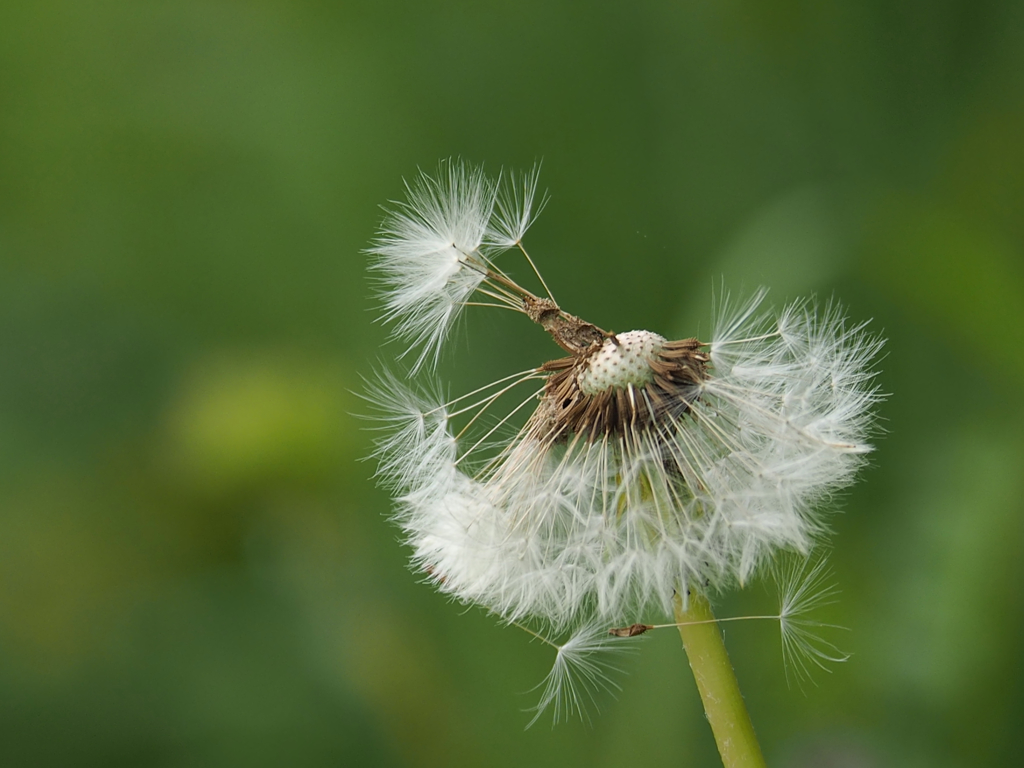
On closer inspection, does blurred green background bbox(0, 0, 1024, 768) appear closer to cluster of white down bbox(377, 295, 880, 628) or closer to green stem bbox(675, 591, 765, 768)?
cluster of white down bbox(377, 295, 880, 628)

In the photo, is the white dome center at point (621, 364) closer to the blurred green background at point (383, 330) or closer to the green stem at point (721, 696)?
the green stem at point (721, 696)

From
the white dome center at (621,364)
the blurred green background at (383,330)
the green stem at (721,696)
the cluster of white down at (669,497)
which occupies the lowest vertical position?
the green stem at (721,696)

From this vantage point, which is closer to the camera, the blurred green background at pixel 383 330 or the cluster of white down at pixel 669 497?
the cluster of white down at pixel 669 497

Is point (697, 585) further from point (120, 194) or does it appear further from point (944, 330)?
point (120, 194)

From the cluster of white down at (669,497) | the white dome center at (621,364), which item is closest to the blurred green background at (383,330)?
the cluster of white down at (669,497)

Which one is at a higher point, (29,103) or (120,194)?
(29,103)

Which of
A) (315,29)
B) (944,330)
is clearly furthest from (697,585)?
(315,29)
